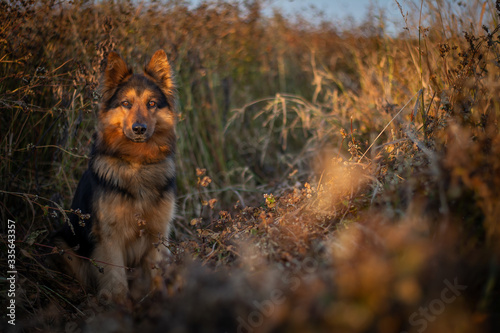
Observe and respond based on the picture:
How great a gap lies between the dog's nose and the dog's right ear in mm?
552

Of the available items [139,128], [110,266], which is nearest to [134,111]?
[139,128]

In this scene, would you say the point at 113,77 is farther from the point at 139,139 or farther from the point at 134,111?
the point at 139,139

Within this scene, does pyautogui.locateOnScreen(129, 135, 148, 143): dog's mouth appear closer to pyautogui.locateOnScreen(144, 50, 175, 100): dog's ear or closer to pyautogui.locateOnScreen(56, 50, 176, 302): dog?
pyautogui.locateOnScreen(56, 50, 176, 302): dog

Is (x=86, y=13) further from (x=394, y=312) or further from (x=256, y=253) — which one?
(x=394, y=312)

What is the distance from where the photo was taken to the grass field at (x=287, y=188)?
154 cm

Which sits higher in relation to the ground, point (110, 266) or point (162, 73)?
point (162, 73)

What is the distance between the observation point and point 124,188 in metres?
3.18

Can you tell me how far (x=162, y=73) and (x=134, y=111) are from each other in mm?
645

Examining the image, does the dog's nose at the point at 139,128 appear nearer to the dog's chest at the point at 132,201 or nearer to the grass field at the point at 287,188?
the dog's chest at the point at 132,201

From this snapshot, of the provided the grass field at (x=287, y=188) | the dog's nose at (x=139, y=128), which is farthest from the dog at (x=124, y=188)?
the grass field at (x=287, y=188)

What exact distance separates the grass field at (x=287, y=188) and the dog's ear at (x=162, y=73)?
0.46m

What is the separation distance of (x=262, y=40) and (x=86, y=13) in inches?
156

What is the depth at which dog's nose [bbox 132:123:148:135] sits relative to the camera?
326 centimetres

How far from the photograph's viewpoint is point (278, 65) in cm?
766
